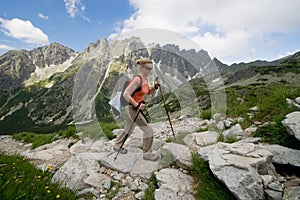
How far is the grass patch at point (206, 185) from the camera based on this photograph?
4012mm

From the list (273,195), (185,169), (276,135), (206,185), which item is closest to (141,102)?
(185,169)

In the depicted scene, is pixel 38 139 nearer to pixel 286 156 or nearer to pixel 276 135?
pixel 276 135

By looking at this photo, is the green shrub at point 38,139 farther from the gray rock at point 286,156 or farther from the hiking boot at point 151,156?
the gray rock at point 286,156

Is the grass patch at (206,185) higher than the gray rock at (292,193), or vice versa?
the gray rock at (292,193)

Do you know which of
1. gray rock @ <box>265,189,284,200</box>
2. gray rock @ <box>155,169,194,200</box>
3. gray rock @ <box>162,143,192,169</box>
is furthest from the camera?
gray rock @ <box>162,143,192,169</box>

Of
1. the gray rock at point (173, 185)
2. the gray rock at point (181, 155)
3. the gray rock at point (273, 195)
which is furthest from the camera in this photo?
the gray rock at point (181, 155)

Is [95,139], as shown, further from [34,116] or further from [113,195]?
[34,116]

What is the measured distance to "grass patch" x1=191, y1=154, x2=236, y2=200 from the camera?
4.01 m

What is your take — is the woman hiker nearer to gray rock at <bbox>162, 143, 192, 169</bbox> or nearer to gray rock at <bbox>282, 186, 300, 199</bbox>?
gray rock at <bbox>162, 143, 192, 169</bbox>

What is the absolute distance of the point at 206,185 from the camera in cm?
438

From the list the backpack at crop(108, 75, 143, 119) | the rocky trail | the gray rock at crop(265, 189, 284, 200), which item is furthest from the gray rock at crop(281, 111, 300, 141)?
the backpack at crop(108, 75, 143, 119)

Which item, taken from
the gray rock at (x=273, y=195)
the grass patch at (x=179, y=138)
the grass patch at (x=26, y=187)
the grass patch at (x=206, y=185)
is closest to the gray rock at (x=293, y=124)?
the gray rock at (x=273, y=195)

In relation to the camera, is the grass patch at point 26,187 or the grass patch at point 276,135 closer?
the grass patch at point 26,187

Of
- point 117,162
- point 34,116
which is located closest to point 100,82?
point 117,162
